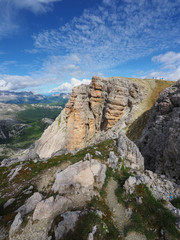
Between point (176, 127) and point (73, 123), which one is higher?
point (176, 127)

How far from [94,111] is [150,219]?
56065 mm

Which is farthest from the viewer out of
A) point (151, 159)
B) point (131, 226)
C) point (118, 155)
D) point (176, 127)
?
point (151, 159)

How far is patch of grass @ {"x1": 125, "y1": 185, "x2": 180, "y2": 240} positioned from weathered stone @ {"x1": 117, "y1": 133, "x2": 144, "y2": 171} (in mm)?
7896

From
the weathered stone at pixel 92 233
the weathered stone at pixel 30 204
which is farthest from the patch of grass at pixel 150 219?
the weathered stone at pixel 30 204

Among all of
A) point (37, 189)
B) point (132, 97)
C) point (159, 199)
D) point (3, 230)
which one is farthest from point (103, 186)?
point (132, 97)

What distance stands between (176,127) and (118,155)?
473 inches

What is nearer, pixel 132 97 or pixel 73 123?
pixel 132 97

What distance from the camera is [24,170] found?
→ 69.7 ft

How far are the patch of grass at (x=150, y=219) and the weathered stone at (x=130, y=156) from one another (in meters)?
7.90

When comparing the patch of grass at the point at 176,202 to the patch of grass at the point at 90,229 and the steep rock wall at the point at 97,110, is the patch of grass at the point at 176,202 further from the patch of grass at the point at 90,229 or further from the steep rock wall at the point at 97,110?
the steep rock wall at the point at 97,110

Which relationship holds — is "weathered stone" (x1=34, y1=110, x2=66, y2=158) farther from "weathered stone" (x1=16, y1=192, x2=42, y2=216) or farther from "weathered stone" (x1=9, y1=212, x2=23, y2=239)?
"weathered stone" (x1=9, y1=212, x2=23, y2=239)

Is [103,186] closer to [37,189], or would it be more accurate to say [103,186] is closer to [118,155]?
[118,155]

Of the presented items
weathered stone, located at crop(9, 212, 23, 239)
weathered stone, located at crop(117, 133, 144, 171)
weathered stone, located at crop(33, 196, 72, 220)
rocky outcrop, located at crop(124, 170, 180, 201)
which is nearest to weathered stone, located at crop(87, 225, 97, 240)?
weathered stone, located at crop(33, 196, 72, 220)

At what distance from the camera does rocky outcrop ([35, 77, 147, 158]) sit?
54781 millimetres
